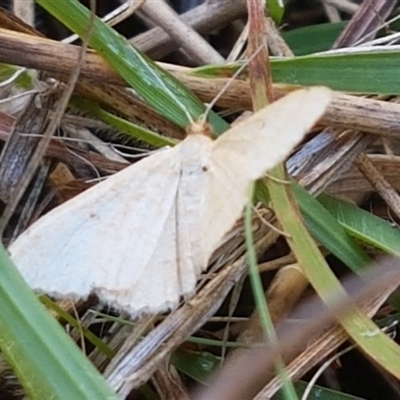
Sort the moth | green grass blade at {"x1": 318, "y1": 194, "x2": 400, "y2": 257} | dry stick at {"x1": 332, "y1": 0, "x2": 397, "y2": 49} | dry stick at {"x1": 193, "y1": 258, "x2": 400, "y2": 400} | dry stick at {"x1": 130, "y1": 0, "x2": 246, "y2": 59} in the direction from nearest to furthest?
1. dry stick at {"x1": 193, "y1": 258, "x2": 400, "y2": 400}
2. the moth
3. green grass blade at {"x1": 318, "y1": 194, "x2": 400, "y2": 257}
4. dry stick at {"x1": 332, "y1": 0, "x2": 397, "y2": 49}
5. dry stick at {"x1": 130, "y1": 0, "x2": 246, "y2": 59}

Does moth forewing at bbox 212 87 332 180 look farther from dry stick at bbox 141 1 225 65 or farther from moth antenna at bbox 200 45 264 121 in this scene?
dry stick at bbox 141 1 225 65

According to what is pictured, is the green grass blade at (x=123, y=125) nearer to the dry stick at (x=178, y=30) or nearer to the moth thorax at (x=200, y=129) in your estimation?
the moth thorax at (x=200, y=129)

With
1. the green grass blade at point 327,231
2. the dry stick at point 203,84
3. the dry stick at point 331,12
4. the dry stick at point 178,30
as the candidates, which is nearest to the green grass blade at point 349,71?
the dry stick at point 203,84

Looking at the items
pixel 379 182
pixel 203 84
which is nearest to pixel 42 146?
pixel 203 84

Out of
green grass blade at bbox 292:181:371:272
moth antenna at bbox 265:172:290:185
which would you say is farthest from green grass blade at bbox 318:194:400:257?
moth antenna at bbox 265:172:290:185

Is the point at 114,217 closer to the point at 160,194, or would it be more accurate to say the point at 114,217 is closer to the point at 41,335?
the point at 160,194
